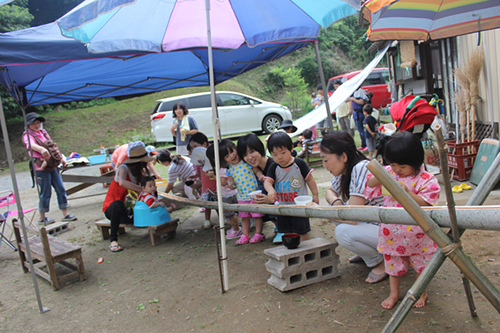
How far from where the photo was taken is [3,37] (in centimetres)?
331

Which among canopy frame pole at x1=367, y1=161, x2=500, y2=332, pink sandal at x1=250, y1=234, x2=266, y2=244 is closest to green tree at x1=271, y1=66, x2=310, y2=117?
pink sandal at x1=250, y1=234, x2=266, y2=244

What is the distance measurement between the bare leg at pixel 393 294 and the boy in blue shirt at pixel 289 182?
1.15 m

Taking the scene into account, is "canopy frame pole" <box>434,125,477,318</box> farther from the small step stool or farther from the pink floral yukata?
the small step stool

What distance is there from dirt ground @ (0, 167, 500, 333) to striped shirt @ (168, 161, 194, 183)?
1.23m

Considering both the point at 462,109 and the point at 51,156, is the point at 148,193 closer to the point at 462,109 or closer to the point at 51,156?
the point at 51,156

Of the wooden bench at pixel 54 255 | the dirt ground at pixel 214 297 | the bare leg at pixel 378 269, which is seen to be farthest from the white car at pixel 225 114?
the bare leg at pixel 378 269

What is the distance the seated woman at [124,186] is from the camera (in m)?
4.55

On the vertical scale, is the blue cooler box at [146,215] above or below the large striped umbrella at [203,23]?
below

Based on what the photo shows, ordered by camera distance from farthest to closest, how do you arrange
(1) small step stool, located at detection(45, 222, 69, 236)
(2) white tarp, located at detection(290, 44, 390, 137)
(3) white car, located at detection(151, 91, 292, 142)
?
(3) white car, located at detection(151, 91, 292, 142)
(2) white tarp, located at detection(290, 44, 390, 137)
(1) small step stool, located at detection(45, 222, 69, 236)

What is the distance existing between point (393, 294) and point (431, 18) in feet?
11.1

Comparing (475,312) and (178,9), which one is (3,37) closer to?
(178,9)

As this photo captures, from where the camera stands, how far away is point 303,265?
2.81 meters

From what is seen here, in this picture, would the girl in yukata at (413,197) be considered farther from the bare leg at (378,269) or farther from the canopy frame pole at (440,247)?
the canopy frame pole at (440,247)

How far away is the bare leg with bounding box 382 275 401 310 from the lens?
2.34 meters
